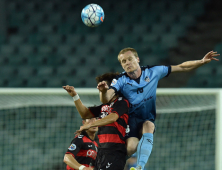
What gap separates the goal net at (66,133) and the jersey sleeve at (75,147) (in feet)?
4.49

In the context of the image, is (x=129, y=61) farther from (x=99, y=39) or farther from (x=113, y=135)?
(x=99, y=39)

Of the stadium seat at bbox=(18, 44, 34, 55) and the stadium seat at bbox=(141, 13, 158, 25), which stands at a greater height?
the stadium seat at bbox=(141, 13, 158, 25)

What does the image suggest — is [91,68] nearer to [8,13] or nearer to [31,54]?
[31,54]

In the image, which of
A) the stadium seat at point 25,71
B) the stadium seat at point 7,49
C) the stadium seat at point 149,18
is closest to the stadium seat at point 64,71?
the stadium seat at point 25,71

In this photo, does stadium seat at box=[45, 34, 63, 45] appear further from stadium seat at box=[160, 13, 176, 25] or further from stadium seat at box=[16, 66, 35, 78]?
stadium seat at box=[160, 13, 176, 25]

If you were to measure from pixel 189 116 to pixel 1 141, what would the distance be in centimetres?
314

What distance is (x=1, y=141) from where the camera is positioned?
197 inches

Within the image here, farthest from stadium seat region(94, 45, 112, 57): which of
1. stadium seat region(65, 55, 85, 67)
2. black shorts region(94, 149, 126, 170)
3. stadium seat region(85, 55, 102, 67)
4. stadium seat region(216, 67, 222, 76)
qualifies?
black shorts region(94, 149, 126, 170)

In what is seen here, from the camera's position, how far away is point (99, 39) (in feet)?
22.5

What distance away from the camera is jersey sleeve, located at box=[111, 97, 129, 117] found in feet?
9.24

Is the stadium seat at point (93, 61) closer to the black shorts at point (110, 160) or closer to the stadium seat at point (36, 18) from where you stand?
the stadium seat at point (36, 18)

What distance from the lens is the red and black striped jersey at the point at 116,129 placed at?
2852 millimetres

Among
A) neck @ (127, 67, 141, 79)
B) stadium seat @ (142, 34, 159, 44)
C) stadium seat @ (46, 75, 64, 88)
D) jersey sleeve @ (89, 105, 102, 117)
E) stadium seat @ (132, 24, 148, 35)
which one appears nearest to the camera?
neck @ (127, 67, 141, 79)

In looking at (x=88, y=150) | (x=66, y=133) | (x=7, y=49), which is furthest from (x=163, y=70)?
(x=7, y=49)
